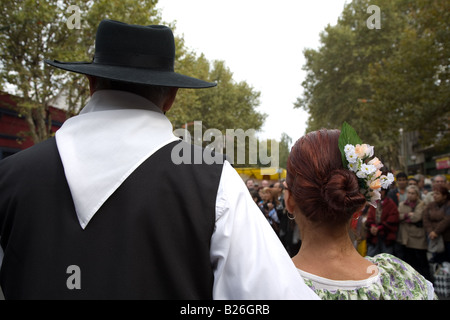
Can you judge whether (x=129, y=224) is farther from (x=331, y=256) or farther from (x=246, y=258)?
(x=331, y=256)

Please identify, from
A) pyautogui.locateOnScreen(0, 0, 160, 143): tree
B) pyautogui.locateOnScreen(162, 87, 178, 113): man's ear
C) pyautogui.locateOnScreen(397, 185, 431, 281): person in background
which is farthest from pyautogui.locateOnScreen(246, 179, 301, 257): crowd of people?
pyautogui.locateOnScreen(0, 0, 160, 143): tree

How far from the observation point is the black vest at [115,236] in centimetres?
133

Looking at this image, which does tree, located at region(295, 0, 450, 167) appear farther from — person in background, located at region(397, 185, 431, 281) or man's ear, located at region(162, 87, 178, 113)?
man's ear, located at region(162, 87, 178, 113)

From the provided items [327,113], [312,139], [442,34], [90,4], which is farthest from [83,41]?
[327,113]

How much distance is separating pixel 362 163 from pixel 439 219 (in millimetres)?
5426

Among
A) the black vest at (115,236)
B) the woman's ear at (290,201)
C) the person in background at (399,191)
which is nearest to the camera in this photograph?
the black vest at (115,236)

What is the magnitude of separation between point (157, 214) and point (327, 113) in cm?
3323

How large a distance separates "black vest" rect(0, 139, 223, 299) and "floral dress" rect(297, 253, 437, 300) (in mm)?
806

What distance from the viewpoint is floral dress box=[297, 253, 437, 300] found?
2.00m

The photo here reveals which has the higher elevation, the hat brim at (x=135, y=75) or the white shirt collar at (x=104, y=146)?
the hat brim at (x=135, y=75)

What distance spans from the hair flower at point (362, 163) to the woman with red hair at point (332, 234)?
0.04m

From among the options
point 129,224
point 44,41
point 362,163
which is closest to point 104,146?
point 129,224

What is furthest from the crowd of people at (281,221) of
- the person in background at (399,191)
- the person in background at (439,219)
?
the person in background at (439,219)

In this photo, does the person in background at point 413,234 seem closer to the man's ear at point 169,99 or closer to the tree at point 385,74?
the man's ear at point 169,99
